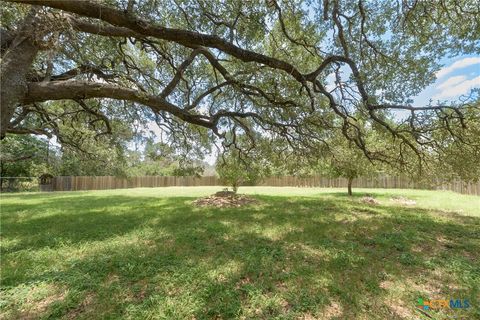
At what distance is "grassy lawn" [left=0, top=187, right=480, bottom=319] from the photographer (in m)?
2.55

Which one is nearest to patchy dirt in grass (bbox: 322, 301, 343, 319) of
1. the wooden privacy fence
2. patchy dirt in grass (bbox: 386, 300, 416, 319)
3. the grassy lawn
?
the grassy lawn

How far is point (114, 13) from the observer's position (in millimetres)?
2834

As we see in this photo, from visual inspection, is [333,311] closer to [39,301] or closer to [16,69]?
[39,301]

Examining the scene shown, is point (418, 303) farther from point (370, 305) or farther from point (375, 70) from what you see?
point (375, 70)

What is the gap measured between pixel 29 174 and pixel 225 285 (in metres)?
27.6

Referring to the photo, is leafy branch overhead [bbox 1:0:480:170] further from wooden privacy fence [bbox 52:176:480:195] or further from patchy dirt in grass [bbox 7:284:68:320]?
wooden privacy fence [bbox 52:176:480:195]

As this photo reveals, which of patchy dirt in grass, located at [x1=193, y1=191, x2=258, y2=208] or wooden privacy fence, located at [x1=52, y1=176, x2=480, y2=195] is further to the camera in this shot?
wooden privacy fence, located at [x1=52, y1=176, x2=480, y2=195]

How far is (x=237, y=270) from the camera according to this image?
335cm

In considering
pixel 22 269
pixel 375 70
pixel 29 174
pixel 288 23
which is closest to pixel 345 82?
pixel 375 70

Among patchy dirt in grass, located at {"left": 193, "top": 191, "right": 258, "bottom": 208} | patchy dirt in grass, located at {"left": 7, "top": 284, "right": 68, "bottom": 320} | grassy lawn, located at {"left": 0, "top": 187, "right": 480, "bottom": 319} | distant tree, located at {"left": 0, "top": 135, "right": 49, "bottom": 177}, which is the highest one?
distant tree, located at {"left": 0, "top": 135, "right": 49, "bottom": 177}

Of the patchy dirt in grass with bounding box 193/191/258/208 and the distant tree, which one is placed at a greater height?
the distant tree

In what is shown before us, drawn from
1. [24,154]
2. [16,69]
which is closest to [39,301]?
[16,69]

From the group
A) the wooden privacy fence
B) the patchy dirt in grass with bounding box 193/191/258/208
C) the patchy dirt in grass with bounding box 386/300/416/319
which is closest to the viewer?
the patchy dirt in grass with bounding box 386/300/416/319

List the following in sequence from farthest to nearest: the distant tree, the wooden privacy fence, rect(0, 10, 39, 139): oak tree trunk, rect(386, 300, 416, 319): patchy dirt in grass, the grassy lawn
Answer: the wooden privacy fence < the distant tree < rect(0, 10, 39, 139): oak tree trunk < the grassy lawn < rect(386, 300, 416, 319): patchy dirt in grass
